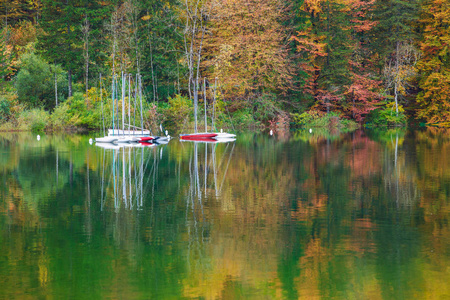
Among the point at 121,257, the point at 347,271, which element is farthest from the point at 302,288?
the point at 121,257

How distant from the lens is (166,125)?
5131cm

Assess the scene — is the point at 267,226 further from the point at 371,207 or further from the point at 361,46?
the point at 361,46

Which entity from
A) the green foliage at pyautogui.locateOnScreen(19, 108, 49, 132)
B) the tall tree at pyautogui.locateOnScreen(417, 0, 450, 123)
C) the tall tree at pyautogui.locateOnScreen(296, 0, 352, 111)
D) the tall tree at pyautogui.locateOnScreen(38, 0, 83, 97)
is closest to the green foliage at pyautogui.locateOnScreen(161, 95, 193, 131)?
the tall tree at pyautogui.locateOnScreen(38, 0, 83, 97)

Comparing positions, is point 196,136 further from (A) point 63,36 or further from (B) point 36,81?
(B) point 36,81

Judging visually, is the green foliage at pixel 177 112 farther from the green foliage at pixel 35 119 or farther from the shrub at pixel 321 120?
the shrub at pixel 321 120

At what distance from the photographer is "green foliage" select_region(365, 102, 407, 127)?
60.0 metres

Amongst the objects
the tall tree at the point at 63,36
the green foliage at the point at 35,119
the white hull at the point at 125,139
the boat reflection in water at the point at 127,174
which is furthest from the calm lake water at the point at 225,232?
the tall tree at the point at 63,36

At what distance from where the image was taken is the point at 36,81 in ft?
173

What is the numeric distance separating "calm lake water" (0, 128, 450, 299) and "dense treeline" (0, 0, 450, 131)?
3240 cm

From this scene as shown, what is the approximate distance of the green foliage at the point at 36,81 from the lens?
52.4 m

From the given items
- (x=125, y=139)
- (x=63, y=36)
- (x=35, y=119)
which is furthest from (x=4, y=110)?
(x=125, y=139)

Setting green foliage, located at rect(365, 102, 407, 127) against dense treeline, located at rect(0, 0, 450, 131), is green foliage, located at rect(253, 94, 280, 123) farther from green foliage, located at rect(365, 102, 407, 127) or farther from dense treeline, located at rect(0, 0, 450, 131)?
green foliage, located at rect(365, 102, 407, 127)

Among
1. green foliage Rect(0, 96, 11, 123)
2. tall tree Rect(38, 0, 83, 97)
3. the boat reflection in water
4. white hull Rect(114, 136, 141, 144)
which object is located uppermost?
tall tree Rect(38, 0, 83, 97)

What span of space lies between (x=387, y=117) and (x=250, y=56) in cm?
1647
